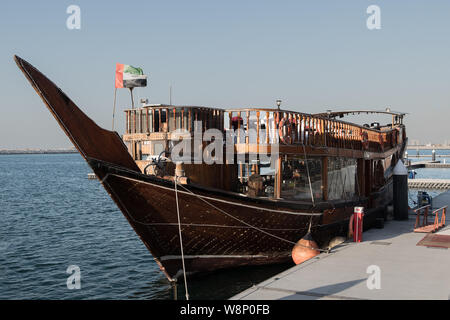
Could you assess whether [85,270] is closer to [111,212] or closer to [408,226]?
[408,226]

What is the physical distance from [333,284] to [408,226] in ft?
29.0

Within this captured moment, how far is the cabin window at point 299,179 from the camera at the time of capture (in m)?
12.8

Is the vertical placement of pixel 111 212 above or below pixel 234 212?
below

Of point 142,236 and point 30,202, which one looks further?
point 30,202

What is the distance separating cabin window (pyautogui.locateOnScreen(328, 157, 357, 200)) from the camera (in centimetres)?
1441

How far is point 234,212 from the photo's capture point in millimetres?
11062

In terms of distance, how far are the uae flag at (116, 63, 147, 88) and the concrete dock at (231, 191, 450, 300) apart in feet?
21.1

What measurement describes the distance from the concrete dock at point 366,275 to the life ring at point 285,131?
11.4 ft

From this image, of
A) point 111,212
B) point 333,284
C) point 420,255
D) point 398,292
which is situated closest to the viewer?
point 398,292

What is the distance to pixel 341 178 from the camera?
1528cm

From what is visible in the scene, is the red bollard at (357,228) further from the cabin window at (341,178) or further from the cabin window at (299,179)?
the cabin window at (299,179)

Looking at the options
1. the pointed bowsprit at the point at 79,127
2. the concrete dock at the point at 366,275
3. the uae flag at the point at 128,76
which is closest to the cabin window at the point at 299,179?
the concrete dock at the point at 366,275

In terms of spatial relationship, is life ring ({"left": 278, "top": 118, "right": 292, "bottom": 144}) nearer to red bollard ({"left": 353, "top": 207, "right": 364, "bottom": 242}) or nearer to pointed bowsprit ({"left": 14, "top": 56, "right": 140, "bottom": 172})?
red bollard ({"left": 353, "top": 207, "right": 364, "bottom": 242})
